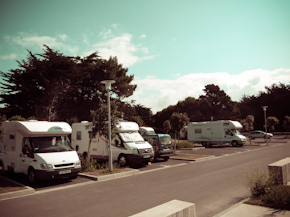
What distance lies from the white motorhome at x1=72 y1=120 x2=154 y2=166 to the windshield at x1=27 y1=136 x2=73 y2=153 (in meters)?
2.50

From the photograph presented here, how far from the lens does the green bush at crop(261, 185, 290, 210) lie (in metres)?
5.41

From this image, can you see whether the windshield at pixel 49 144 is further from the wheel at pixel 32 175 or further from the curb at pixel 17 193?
the curb at pixel 17 193

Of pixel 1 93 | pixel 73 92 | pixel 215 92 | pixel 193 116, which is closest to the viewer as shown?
pixel 1 93

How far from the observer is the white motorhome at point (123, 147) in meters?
13.0

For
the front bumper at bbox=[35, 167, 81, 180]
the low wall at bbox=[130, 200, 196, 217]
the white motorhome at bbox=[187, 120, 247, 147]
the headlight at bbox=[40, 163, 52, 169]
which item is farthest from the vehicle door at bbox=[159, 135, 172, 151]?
the white motorhome at bbox=[187, 120, 247, 147]

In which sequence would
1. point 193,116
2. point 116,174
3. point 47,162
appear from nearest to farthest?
1. point 47,162
2. point 116,174
3. point 193,116

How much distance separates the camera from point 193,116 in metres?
61.3

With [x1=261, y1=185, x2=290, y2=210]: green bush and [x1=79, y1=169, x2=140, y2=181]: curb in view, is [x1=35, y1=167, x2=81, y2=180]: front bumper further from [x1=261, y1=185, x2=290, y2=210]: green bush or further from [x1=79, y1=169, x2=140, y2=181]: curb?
[x1=261, y1=185, x2=290, y2=210]: green bush

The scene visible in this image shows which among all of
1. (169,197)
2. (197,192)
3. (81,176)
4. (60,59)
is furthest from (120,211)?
(60,59)

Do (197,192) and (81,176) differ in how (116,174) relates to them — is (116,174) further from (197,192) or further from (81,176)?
(197,192)

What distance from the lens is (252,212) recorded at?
532 cm

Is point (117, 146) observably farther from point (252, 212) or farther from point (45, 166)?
point (252, 212)

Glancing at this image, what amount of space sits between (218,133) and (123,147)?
17314mm

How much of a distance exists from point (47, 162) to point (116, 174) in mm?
3297
